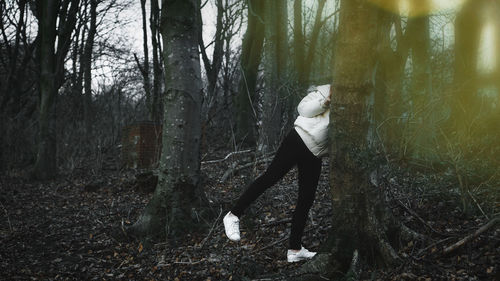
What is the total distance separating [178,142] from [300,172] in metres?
2.12

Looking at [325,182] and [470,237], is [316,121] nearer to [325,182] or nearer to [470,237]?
[470,237]

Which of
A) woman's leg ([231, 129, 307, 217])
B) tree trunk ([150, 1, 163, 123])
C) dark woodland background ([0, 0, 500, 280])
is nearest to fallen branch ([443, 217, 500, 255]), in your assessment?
dark woodland background ([0, 0, 500, 280])

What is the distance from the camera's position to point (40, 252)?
532 centimetres

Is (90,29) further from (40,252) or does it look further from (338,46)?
(338,46)

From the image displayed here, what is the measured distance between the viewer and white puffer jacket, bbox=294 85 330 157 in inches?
132

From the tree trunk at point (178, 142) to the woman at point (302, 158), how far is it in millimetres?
1665

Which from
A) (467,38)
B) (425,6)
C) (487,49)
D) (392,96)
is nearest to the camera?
(392,96)

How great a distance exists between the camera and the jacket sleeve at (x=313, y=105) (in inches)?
133

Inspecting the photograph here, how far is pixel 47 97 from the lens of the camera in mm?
11695

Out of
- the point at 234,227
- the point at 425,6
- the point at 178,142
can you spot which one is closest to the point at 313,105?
the point at 234,227

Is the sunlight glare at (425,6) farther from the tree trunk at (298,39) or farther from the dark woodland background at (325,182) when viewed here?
the tree trunk at (298,39)

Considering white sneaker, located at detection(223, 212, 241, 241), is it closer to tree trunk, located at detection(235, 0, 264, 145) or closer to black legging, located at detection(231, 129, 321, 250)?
black legging, located at detection(231, 129, 321, 250)

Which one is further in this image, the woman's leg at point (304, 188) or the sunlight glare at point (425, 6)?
the sunlight glare at point (425, 6)

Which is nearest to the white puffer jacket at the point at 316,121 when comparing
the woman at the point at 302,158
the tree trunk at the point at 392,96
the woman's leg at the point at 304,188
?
the woman at the point at 302,158
